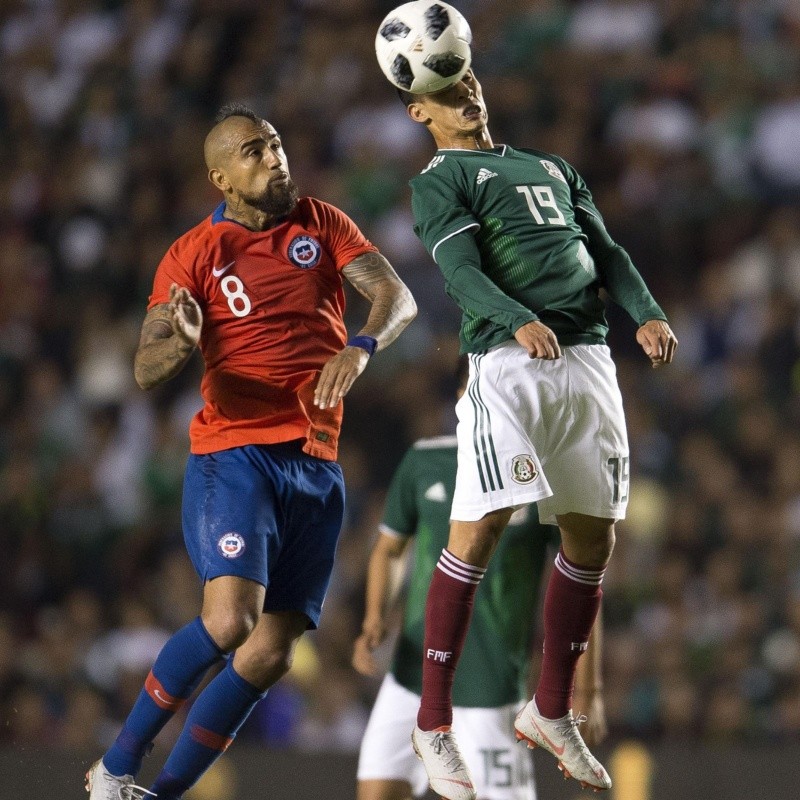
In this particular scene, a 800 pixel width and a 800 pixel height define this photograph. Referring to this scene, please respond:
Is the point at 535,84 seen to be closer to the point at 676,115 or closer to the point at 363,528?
the point at 676,115

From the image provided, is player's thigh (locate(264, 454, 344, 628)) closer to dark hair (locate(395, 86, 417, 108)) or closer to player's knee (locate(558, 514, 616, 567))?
player's knee (locate(558, 514, 616, 567))

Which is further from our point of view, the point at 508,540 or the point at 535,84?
the point at 535,84

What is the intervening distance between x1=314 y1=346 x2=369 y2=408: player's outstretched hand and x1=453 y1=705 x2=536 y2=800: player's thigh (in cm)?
159

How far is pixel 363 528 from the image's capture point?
7918 mm

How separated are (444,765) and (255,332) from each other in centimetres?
141

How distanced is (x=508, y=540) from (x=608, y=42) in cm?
487

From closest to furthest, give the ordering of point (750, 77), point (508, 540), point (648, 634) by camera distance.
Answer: point (508, 540)
point (648, 634)
point (750, 77)

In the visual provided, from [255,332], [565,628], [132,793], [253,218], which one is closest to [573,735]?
[565,628]

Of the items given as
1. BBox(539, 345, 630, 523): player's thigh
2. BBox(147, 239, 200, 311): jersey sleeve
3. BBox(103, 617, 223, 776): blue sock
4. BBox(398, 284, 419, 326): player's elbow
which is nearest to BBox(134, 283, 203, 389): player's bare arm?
BBox(147, 239, 200, 311): jersey sleeve

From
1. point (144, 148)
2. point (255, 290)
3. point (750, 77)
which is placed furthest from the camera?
point (144, 148)

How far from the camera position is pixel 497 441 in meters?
3.83

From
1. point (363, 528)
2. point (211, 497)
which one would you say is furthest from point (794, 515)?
point (211, 497)

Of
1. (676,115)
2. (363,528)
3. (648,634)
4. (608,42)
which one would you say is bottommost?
(648,634)

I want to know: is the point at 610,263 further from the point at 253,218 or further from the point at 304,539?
the point at 304,539
